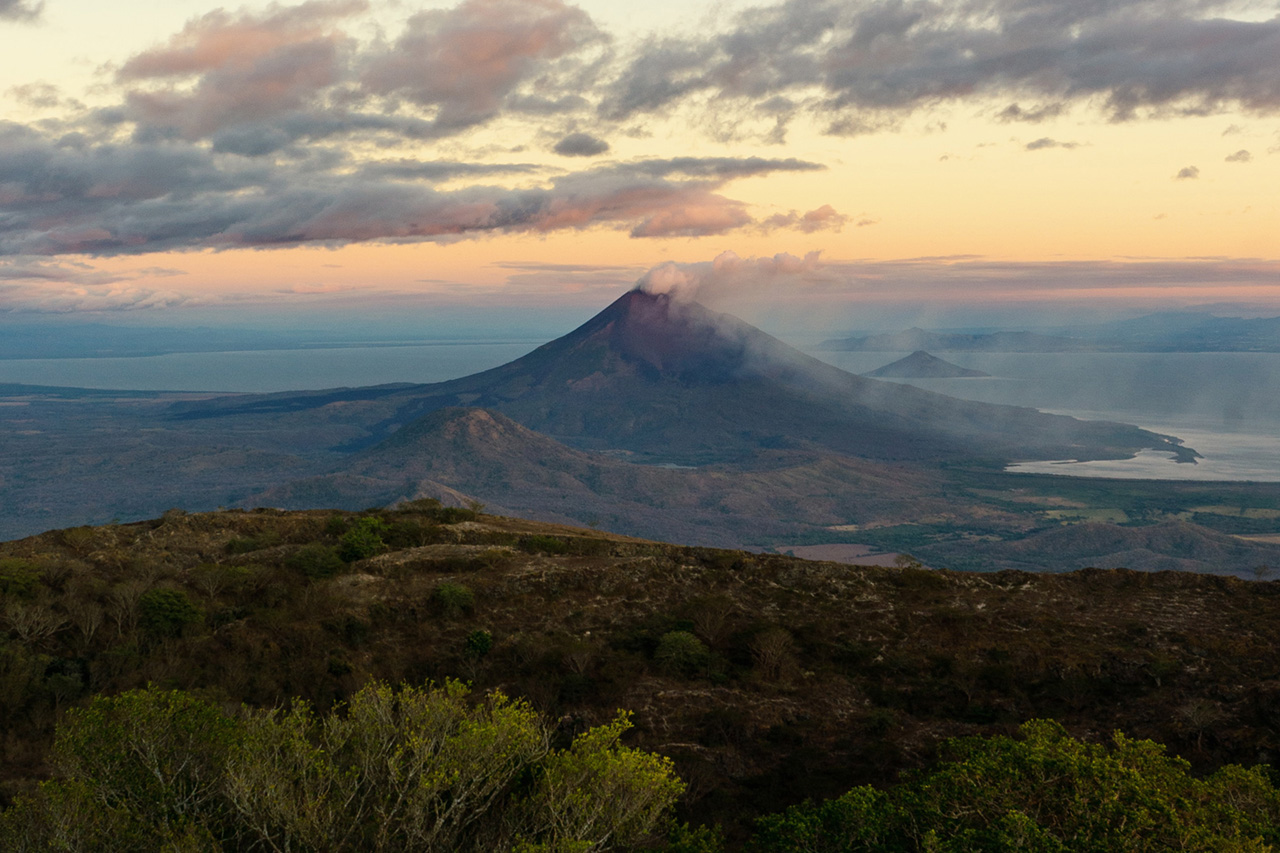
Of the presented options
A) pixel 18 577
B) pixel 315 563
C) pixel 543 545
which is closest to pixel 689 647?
pixel 543 545

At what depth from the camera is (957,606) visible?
39.3 metres

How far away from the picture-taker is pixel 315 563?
42.2 metres

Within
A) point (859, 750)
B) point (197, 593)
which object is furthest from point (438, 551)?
point (859, 750)

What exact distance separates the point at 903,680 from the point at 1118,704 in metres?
7.41

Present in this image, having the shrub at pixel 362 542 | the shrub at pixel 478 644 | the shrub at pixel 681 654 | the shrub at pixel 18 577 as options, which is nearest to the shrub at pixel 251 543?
the shrub at pixel 362 542

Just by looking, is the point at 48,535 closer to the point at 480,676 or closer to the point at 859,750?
the point at 480,676

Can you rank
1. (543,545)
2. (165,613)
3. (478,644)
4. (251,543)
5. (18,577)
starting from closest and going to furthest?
(478,644)
(165,613)
(18,577)
(543,545)
(251,543)

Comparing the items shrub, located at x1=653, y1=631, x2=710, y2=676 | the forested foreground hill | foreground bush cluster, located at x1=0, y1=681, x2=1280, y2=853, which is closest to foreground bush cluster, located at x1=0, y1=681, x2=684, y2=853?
foreground bush cluster, located at x1=0, y1=681, x2=1280, y2=853

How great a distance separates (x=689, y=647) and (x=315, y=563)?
20498 millimetres

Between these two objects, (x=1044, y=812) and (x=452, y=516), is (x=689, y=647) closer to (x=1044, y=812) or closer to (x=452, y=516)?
(x=1044, y=812)

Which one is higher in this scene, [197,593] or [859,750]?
[197,593]

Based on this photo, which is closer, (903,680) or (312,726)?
(312,726)

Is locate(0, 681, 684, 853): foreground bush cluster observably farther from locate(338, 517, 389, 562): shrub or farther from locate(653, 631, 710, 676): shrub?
locate(338, 517, 389, 562): shrub

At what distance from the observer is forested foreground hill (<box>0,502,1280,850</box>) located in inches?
1085
